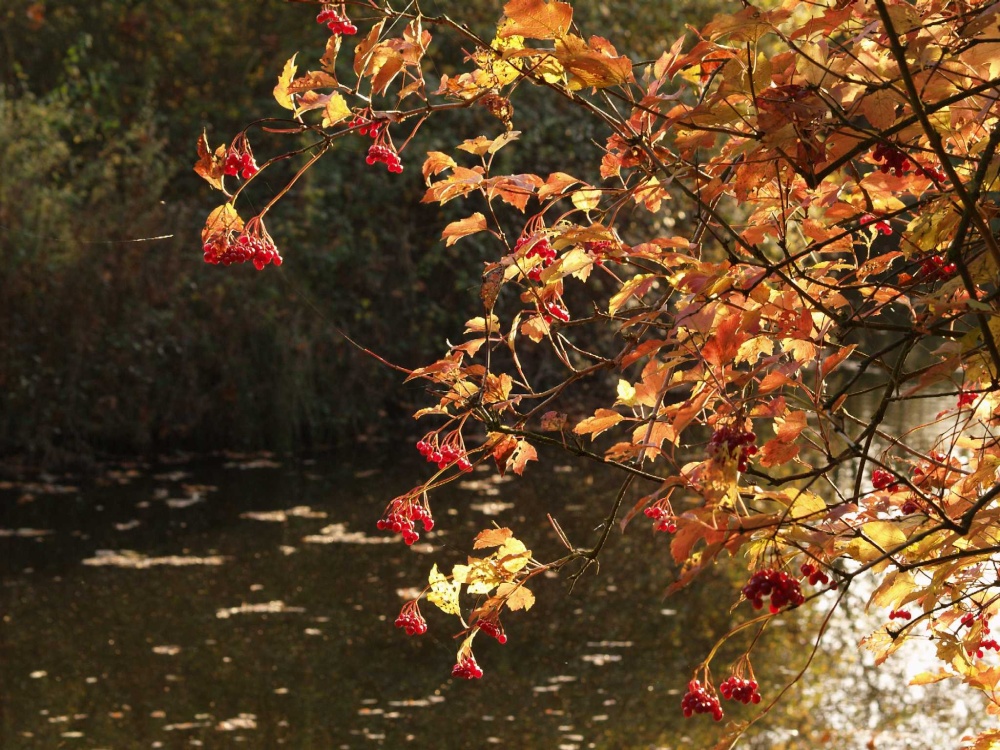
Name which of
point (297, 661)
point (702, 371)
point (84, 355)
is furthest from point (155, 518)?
point (702, 371)

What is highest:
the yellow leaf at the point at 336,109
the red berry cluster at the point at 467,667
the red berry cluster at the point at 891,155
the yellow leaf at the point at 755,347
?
the yellow leaf at the point at 336,109

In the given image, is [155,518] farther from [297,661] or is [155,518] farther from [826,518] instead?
[826,518]

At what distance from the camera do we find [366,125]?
2.26m

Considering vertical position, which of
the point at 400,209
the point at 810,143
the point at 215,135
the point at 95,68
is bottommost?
the point at 810,143

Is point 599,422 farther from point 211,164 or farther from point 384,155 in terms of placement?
point 211,164

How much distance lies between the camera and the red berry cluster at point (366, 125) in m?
2.26

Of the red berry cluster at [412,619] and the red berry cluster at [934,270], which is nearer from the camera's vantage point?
the red berry cluster at [934,270]

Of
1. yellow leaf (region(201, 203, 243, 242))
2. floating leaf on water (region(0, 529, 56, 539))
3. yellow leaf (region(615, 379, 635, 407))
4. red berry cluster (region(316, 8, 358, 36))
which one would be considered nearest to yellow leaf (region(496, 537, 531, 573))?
yellow leaf (region(615, 379, 635, 407))

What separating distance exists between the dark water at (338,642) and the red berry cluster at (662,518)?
2.73 metres

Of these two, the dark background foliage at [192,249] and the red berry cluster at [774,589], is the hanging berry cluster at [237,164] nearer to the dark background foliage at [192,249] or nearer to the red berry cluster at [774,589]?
the red berry cluster at [774,589]

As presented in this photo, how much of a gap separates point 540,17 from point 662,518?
0.96 m

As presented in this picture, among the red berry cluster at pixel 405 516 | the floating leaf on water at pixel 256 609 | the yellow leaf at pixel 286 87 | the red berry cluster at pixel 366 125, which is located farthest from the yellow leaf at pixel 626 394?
the floating leaf on water at pixel 256 609

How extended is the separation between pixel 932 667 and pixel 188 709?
10.3 feet

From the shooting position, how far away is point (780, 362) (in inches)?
81.0
